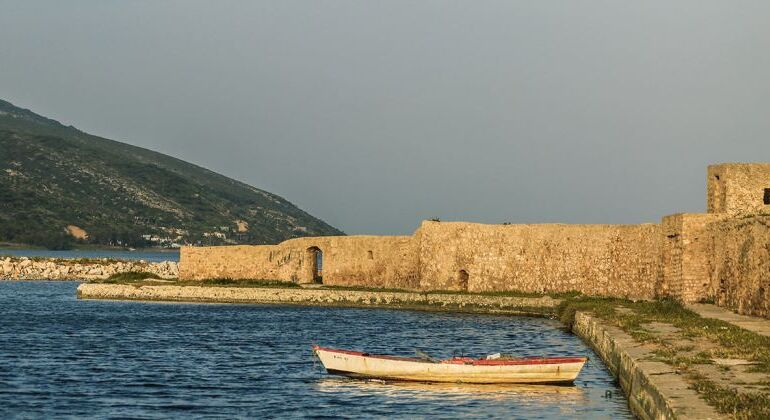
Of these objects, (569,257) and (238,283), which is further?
(238,283)

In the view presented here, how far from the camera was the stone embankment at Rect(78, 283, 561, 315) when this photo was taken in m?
46.1

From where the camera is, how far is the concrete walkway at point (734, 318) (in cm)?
2750

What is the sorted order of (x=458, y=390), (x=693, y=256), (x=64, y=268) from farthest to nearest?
(x=64, y=268) → (x=693, y=256) → (x=458, y=390)

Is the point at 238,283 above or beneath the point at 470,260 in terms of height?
beneath

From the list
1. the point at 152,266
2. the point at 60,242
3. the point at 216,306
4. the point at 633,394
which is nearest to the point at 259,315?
the point at 216,306

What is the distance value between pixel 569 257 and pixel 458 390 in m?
21.9

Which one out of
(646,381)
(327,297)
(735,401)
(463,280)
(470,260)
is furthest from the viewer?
(327,297)

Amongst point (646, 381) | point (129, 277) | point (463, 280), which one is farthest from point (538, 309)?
point (646, 381)

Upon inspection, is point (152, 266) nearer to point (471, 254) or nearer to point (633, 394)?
point (471, 254)

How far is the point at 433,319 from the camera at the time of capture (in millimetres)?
44594

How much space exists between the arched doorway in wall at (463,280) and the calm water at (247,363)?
3232 millimetres

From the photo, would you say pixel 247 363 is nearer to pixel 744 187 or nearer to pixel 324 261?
pixel 744 187

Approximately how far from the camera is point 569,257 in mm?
46812

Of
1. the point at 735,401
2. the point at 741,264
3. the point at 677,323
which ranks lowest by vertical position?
the point at 735,401
